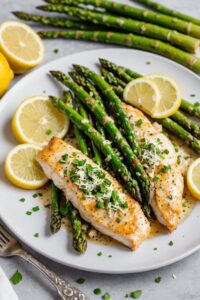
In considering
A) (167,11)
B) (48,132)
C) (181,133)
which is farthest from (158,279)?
(167,11)

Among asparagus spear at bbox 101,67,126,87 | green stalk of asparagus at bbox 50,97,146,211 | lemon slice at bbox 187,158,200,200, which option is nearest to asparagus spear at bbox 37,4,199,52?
asparagus spear at bbox 101,67,126,87

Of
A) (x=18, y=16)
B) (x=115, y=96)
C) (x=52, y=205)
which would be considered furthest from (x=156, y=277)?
(x=18, y=16)

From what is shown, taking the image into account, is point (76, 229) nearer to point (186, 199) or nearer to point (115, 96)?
point (186, 199)

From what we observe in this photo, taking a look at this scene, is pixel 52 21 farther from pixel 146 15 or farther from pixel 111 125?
pixel 111 125

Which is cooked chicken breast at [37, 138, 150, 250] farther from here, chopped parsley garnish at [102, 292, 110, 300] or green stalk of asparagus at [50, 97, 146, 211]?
chopped parsley garnish at [102, 292, 110, 300]

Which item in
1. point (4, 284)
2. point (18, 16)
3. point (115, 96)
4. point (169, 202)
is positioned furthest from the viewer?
point (18, 16)

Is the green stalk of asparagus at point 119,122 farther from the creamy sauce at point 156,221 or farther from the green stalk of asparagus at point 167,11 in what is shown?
the green stalk of asparagus at point 167,11
